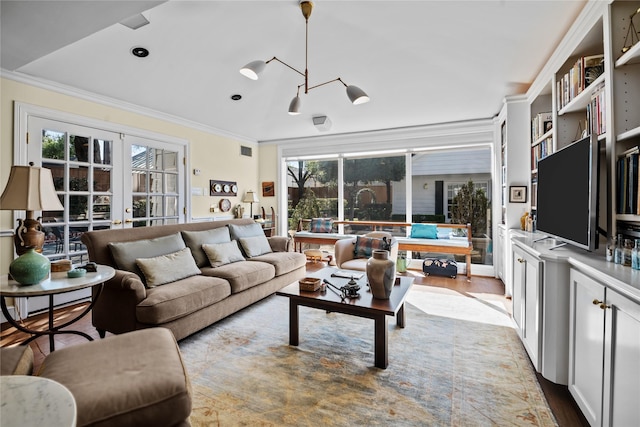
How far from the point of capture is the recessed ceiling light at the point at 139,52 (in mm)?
2819

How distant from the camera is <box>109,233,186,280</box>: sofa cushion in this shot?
2559 mm

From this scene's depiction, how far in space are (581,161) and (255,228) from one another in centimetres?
347

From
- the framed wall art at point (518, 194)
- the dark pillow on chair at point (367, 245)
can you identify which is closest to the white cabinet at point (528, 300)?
the framed wall art at point (518, 194)

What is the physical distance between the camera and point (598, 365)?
4.50 ft

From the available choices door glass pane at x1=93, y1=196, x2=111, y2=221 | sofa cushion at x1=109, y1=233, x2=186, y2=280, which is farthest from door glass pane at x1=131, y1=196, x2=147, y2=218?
sofa cushion at x1=109, y1=233, x2=186, y2=280

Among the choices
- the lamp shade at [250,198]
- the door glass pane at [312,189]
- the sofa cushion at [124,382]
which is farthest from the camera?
the door glass pane at [312,189]

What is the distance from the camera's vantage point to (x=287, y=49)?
3.01 m

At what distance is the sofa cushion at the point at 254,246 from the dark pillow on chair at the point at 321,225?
5.90ft

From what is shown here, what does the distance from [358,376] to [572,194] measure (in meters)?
1.75

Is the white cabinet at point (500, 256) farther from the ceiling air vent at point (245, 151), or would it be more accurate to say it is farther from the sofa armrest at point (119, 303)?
the ceiling air vent at point (245, 151)

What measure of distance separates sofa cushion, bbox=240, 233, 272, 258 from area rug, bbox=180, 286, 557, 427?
1046mm

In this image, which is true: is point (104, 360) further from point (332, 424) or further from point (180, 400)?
point (332, 424)

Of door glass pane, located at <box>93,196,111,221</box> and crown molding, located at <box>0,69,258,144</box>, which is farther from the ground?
crown molding, located at <box>0,69,258,144</box>

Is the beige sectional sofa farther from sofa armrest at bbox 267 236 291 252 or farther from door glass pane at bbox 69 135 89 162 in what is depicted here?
door glass pane at bbox 69 135 89 162
